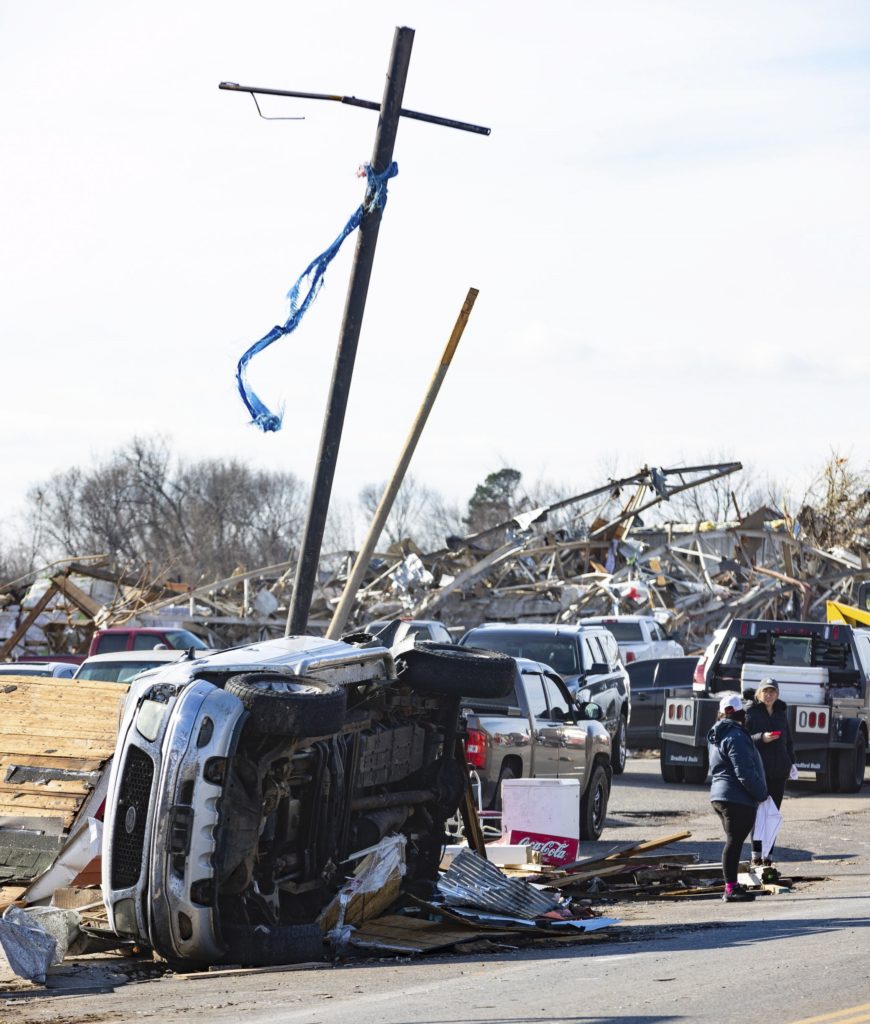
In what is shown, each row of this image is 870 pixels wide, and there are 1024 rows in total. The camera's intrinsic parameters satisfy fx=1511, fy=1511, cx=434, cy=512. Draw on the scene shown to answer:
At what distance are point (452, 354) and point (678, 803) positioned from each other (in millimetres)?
8398

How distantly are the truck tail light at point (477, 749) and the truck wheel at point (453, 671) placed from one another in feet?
13.6

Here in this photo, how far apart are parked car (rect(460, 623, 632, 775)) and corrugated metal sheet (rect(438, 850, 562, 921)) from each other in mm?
8983

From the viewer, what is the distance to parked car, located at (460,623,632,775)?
19812mm

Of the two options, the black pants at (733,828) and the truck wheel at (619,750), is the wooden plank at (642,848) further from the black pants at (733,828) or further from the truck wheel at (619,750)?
the truck wheel at (619,750)

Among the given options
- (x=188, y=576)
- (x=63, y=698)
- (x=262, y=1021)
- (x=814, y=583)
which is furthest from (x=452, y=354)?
(x=188, y=576)

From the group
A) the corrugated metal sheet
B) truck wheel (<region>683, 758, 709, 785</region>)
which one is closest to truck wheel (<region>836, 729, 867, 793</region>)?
truck wheel (<region>683, 758, 709, 785</region>)

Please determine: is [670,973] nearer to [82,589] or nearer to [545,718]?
[545,718]

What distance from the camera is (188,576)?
7312cm

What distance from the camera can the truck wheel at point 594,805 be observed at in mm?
15164

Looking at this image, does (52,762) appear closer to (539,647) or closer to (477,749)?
(477,749)

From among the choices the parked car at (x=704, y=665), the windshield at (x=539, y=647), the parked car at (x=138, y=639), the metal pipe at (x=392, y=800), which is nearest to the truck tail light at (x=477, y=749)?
the metal pipe at (x=392, y=800)

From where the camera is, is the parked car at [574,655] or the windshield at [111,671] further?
the parked car at [574,655]

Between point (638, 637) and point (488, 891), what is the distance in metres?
21.3

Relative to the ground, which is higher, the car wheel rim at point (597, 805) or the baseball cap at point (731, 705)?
the baseball cap at point (731, 705)
